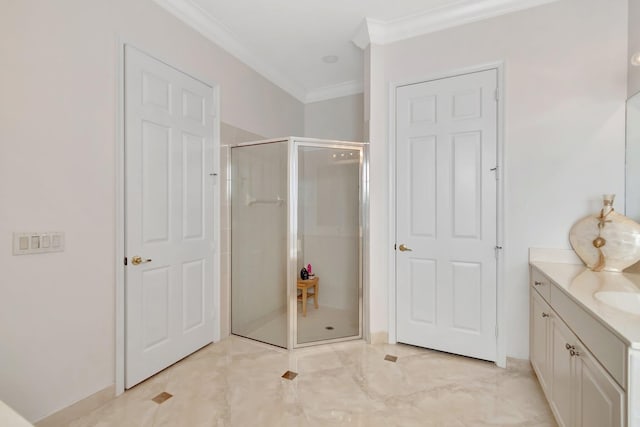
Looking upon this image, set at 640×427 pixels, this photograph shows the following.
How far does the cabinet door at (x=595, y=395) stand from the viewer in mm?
998

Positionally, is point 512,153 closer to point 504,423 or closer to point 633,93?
point 633,93

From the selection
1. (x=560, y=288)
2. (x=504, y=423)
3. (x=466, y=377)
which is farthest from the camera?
(x=466, y=377)

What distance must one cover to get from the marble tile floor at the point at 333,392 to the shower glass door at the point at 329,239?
0.38m

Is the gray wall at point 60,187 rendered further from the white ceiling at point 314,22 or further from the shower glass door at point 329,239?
the shower glass door at point 329,239

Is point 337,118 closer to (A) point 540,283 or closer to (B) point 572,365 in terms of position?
(A) point 540,283

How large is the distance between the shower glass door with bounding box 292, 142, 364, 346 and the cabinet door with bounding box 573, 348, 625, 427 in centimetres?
172

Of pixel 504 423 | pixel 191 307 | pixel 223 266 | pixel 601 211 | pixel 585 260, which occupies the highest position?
pixel 601 211

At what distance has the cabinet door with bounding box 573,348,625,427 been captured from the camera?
100cm

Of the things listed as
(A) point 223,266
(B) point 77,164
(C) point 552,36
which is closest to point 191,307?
(A) point 223,266

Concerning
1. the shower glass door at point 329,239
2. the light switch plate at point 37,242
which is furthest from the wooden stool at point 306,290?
the light switch plate at point 37,242

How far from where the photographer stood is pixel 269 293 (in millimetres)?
2879

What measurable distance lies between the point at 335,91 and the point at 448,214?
2.32 meters

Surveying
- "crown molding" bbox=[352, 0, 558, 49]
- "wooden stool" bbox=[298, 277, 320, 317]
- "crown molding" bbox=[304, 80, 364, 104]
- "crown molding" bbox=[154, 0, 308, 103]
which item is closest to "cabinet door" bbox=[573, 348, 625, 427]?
"wooden stool" bbox=[298, 277, 320, 317]

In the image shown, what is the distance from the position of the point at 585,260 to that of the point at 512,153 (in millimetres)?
873
